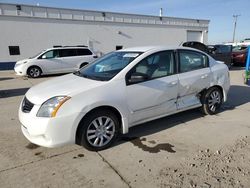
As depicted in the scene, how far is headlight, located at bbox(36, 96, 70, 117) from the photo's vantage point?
10.4 ft

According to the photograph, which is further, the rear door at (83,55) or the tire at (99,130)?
the rear door at (83,55)

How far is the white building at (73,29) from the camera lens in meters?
16.9

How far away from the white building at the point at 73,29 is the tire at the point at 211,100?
16048 millimetres

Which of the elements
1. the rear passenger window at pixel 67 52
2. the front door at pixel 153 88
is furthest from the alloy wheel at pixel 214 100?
the rear passenger window at pixel 67 52

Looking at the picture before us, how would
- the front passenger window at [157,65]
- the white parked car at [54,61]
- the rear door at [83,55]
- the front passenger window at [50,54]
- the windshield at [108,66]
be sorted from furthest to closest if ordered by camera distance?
the rear door at [83,55], the front passenger window at [50,54], the white parked car at [54,61], the front passenger window at [157,65], the windshield at [108,66]

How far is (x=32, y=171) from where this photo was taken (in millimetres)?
3078

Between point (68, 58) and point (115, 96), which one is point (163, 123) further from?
point (68, 58)

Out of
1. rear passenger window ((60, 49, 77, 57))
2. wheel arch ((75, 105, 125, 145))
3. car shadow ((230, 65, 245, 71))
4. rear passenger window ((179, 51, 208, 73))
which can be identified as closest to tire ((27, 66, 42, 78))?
rear passenger window ((60, 49, 77, 57))

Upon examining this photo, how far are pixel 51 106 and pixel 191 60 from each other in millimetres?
3024

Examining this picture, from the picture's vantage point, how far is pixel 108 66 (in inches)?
166

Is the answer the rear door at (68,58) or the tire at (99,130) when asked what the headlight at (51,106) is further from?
the rear door at (68,58)

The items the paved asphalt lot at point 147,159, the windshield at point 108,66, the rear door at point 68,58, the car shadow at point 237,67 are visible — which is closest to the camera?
the paved asphalt lot at point 147,159

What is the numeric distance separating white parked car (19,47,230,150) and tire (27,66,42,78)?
8847mm

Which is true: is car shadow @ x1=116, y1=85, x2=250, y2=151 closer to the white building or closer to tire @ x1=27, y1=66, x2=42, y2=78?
tire @ x1=27, y1=66, x2=42, y2=78
